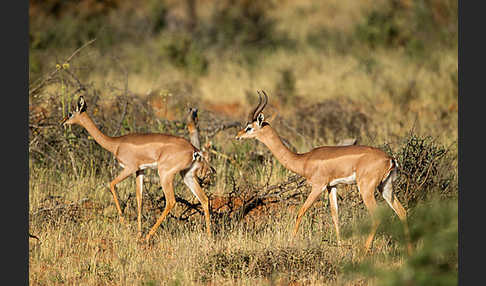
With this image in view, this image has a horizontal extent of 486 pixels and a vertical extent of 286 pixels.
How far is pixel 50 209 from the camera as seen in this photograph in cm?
809

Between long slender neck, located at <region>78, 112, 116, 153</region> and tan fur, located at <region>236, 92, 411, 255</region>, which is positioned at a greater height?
long slender neck, located at <region>78, 112, 116, 153</region>

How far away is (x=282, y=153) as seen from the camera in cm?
752

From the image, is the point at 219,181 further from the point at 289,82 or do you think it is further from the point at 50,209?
the point at 289,82

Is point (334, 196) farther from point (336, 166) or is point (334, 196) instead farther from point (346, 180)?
point (336, 166)

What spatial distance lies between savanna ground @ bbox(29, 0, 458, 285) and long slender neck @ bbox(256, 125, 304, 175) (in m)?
0.58

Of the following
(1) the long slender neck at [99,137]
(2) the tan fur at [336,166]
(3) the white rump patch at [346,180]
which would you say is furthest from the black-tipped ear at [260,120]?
(1) the long slender neck at [99,137]

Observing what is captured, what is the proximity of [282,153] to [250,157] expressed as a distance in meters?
2.82

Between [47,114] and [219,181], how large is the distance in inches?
122

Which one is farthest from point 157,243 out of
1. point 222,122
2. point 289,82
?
point 289,82

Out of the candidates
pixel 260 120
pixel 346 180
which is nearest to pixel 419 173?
pixel 346 180

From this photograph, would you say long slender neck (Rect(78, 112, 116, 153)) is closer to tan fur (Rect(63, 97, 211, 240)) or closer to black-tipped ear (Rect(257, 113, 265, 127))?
tan fur (Rect(63, 97, 211, 240))

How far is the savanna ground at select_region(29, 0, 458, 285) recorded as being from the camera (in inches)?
249

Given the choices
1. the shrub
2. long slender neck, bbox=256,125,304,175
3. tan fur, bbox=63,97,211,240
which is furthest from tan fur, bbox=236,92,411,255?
A: the shrub

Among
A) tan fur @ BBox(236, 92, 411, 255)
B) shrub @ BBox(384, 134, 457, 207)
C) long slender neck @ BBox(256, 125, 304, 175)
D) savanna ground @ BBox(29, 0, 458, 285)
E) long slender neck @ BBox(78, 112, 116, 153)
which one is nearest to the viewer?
savanna ground @ BBox(29, 0, 458, 285)
